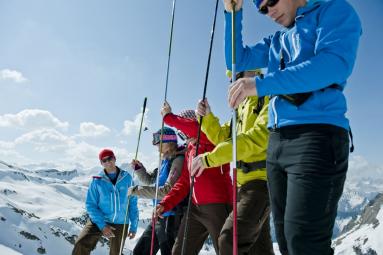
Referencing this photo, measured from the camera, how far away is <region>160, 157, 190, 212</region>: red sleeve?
6.51m

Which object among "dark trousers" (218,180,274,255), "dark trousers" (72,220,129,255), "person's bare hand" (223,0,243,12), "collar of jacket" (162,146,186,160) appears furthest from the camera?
"dark trousers" (72,220,129,255)

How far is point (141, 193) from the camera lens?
7.97 meters

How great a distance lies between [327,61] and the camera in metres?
2.65

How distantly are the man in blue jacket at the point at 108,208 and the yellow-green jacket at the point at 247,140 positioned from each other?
4796 mm

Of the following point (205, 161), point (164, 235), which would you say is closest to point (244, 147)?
point (205, 161)

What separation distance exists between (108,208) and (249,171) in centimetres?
590

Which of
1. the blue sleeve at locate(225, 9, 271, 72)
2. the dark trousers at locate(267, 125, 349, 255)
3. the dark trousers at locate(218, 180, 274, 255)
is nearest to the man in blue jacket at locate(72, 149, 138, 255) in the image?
the dark trousers at locate(218, 180, 274, 255)

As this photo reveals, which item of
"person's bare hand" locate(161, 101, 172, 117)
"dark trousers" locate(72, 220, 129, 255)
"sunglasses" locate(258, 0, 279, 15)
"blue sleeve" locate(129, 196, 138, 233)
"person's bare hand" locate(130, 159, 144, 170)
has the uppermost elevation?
"sunglasses" locate(258, 0, 279, 15)

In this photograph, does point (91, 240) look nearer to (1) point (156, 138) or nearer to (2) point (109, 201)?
(2) point (109, 201)

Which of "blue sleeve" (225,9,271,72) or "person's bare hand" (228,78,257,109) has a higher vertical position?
"blue sleeve" (225,9,271,72)

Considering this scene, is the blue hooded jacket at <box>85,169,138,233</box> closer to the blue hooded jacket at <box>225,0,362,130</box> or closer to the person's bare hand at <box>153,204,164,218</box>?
the person's bare hand at <box>153,204,164,218</box>

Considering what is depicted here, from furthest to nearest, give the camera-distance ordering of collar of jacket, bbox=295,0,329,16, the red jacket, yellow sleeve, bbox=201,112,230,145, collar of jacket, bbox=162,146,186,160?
collar of jacket, bbox=162,146,186,160, the red jacket, yellow sleeve, bbox=201,112,230,145, collar of jacket, bbox=295,0,329,16

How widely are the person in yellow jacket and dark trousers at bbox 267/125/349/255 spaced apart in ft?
4.49

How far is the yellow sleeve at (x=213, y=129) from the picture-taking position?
212 inches
